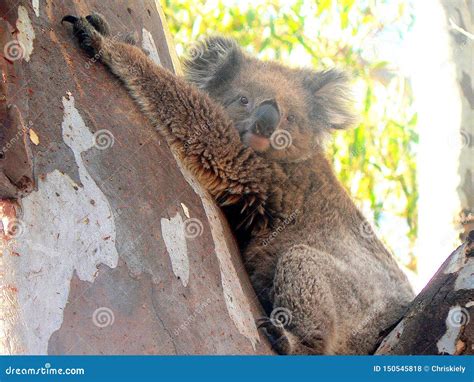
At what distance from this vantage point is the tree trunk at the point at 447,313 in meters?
2.71

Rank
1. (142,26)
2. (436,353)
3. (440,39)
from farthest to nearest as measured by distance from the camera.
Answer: (440,39) < (142,26) < (436,353)

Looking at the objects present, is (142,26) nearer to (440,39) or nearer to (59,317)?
(59,317)

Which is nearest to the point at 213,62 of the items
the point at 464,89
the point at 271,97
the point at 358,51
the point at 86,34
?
the point at 271,97

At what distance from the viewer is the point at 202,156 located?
364 cm

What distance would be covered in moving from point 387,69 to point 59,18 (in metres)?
6.76

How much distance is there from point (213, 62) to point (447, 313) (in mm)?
2492

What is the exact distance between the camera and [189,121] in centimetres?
364

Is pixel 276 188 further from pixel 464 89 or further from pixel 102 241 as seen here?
pixel 464 89

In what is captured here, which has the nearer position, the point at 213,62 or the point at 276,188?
the point at 276,188

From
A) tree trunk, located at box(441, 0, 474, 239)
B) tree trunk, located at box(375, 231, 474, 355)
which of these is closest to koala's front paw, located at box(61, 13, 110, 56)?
tree trunk, located at box(375, 231, 474, 355)

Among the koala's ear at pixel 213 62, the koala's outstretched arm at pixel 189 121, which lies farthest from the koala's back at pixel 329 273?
the koala's ear at pixel 213 62

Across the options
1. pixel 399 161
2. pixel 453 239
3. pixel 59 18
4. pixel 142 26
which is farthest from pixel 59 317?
pixel 399 161

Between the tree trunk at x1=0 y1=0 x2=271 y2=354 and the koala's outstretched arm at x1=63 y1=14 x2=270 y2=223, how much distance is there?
0.41ft

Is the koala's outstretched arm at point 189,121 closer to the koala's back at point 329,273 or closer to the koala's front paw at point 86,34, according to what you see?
the koala's front paw at point 86,34
